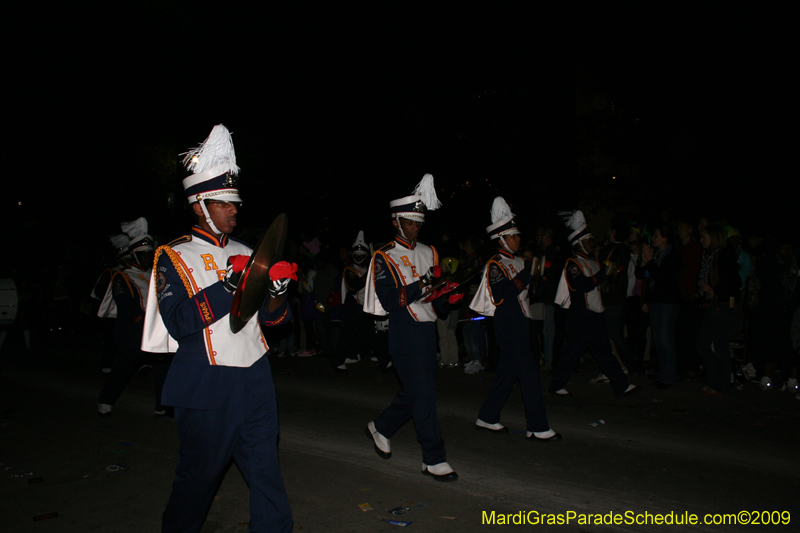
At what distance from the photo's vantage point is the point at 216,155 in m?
3.37

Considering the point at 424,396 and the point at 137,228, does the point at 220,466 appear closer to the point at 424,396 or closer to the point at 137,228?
the point at 424,396

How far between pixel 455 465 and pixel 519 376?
3.65 feet

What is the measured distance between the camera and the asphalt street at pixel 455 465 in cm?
425

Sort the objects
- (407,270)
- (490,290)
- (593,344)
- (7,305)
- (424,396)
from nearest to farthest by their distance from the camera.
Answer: (424,396) → (407,270) → (490,290) → (593,344) → (7,305)

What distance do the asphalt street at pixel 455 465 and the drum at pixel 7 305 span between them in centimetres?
347

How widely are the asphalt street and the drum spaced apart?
347 cm

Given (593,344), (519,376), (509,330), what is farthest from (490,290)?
(593,344)

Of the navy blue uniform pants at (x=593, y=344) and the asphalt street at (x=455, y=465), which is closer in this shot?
the asphalt street at (x=455, y=465)

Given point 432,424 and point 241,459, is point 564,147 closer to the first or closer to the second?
point 432,424

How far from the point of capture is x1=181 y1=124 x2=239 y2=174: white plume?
11.0 feet

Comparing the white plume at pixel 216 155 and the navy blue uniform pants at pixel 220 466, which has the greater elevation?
the white plume at pixel 216 155

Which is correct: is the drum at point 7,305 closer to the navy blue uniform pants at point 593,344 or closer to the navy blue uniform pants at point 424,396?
the navy blue uniform pants at point 424,396

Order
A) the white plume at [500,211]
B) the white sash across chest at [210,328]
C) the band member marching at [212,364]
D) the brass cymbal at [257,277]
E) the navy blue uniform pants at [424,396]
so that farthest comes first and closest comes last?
the white plume at [500,211]
the navy blue uniform pants at [424,396]
the white sash across chest at [210,328]
the band member marching at [212,364]
the brass cymbal at [257,277]

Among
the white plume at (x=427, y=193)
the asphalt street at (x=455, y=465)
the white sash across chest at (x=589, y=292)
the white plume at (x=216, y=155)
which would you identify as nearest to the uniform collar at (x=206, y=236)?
the white plume at (x=216, y=155)
